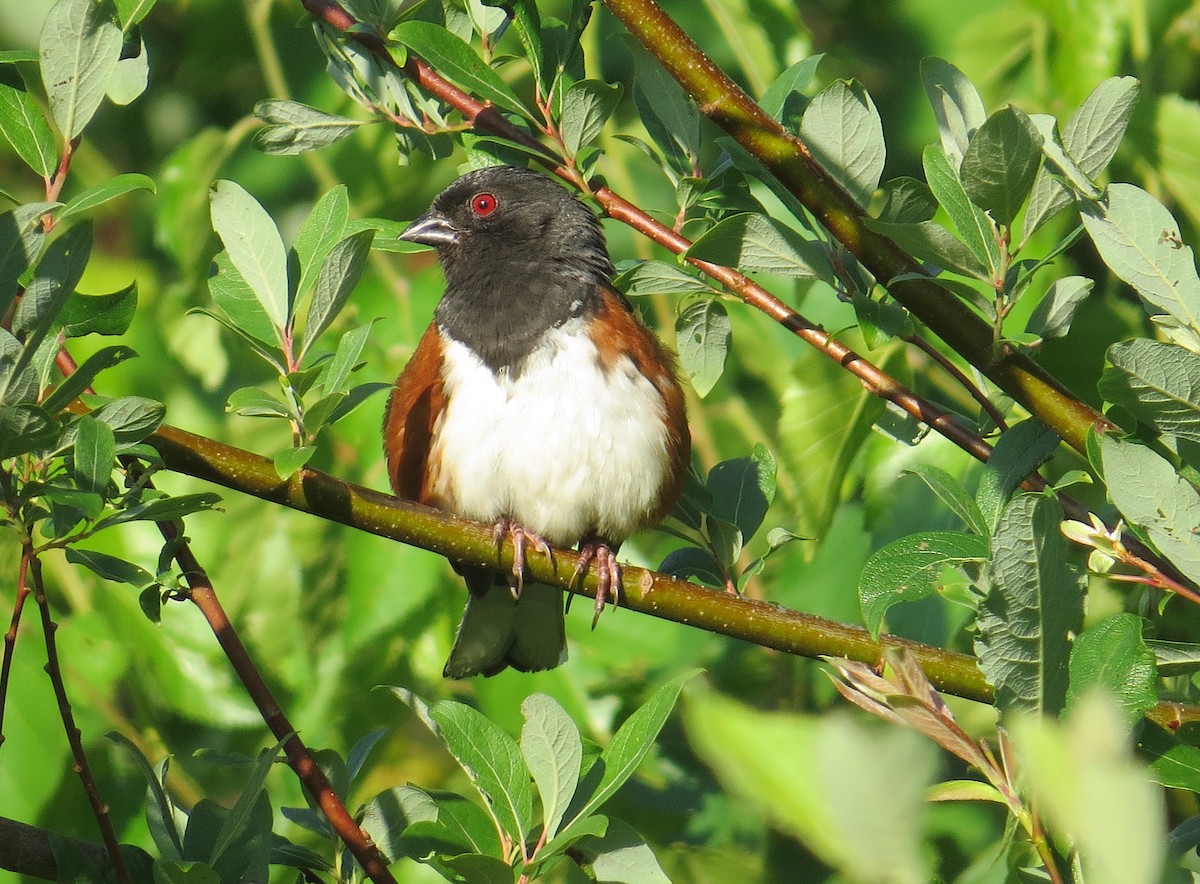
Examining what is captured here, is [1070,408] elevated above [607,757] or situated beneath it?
elevated above

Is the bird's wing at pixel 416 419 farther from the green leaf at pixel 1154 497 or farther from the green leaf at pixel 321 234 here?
the green leaf at pixel 1154 497

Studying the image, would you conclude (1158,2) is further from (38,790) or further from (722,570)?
(38,790)

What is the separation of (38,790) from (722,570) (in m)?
1.55

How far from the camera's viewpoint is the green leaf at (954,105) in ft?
6.30

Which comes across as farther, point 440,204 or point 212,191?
point 440,204

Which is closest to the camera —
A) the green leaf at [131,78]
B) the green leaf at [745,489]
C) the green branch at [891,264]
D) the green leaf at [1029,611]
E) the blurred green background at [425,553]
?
the green leaf at [1029,611]

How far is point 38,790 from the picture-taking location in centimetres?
279

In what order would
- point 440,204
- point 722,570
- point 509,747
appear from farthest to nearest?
point 440,204 < point 722,570 < point 509,747

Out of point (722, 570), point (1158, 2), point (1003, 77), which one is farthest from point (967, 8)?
point (722, 570)

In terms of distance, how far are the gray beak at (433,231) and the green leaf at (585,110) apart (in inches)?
51.5

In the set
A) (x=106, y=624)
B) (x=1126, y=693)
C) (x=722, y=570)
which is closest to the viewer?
(x=1126, y=693)

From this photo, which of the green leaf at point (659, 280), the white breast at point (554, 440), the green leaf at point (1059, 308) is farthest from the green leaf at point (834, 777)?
the white breast at point (554, 440)

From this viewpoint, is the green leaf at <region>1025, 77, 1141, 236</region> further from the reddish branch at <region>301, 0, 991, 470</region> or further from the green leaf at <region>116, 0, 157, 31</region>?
the green leaf at <region>116, 0, 157, 31</region>

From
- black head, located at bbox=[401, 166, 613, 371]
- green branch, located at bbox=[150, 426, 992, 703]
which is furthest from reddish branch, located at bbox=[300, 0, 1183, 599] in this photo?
black head, located at bbox=[401, 166, 613, 371]
